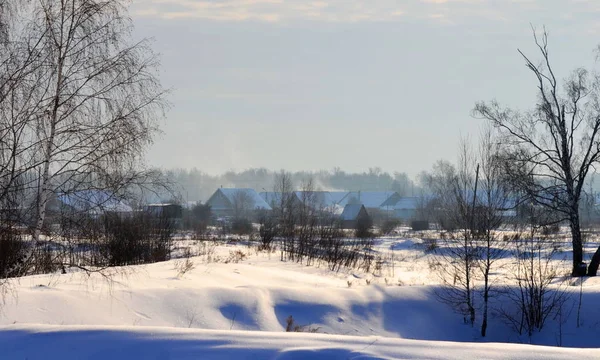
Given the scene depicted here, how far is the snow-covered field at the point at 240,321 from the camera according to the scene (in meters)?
5.50

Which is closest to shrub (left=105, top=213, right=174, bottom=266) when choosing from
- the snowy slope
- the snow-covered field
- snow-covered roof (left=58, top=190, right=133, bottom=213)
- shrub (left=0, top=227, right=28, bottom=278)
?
the snow-covered field

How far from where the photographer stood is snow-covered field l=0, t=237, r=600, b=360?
550 cm

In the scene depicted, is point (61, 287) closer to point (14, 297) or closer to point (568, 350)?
point (14, 297)

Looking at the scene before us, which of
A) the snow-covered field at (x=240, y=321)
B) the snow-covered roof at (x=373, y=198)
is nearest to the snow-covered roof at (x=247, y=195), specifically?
the snow-covered roof at (x=373, y=198)

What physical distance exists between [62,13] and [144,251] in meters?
8.69

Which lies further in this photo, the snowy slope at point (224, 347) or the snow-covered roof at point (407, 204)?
the snow-covered roof at point (407, 204)

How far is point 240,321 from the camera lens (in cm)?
1166

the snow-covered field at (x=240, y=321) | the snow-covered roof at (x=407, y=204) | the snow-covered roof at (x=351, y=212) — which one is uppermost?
the snow-covered roof at (x=407, y=204)

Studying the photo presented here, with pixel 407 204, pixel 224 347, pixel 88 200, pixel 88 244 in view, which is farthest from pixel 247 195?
pixel 224 347

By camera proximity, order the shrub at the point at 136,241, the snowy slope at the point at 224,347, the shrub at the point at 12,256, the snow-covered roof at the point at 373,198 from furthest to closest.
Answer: the snow-covered roof at the point at 373,198 → the shrub at the point at 136,241 → the shrub at the point at 12,256 → the snowy slope at the point at 224,347

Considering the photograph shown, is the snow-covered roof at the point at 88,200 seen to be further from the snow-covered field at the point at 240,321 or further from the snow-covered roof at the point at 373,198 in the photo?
the snow-covered roof at the point at 373,198

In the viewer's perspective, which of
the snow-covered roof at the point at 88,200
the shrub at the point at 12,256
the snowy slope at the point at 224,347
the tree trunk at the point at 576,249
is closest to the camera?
the snowy slope at the point at 224,347

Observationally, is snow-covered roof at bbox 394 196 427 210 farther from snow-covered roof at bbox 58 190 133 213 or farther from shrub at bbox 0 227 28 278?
snow-covered roof at bbox 58 190 133 213

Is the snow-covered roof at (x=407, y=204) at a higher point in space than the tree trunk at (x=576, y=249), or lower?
higher
